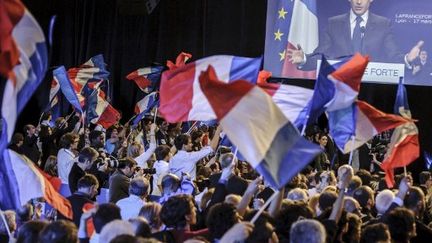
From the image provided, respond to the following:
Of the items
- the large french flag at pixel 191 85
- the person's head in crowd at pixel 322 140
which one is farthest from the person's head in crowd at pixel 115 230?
the person's head in crowd at pixel 322 140

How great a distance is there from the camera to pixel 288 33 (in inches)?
585

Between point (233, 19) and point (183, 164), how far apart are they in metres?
8.55

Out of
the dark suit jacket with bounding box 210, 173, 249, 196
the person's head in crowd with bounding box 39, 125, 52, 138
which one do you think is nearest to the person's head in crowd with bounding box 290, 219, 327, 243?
the dark suit jacket with bounding box 210, 173, 249, 196

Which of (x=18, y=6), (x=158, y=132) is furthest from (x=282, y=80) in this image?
(x=18, y=6)

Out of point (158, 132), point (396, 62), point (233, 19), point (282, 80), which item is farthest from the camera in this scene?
point (233, 19)

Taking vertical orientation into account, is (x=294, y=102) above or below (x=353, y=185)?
above

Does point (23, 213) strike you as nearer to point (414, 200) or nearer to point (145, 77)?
point (414, 200)

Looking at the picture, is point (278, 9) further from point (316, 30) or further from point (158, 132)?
point (158, 132)

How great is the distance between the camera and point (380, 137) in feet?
49.0

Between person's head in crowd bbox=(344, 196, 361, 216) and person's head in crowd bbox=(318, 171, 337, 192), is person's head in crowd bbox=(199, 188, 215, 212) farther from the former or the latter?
person's head in crowd bbox=(318, 171, 337, 192)

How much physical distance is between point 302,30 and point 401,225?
32.2 ft

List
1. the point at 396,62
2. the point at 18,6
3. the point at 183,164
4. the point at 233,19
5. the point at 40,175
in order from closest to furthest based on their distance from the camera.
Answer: the point at 18,6 → the point at 40,175 → the point at 183,164 → the point at 396,62 → the point at 233,19

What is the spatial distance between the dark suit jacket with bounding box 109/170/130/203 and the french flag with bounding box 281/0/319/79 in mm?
7607

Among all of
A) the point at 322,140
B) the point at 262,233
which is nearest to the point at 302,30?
the point at 322,140
